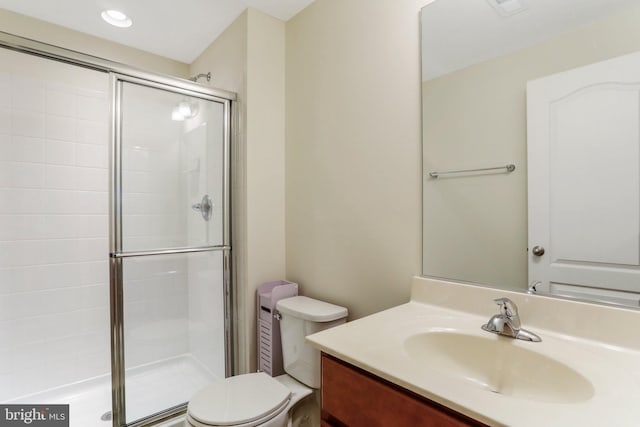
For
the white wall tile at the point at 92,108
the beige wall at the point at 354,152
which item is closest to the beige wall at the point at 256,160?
the beige wall at the point at 354,152

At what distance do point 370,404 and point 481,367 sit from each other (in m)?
0.38

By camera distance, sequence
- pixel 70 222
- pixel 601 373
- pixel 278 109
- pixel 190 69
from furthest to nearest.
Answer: pixel 190 69
pixel 70 222
pixel 278 109
pixel 601 373

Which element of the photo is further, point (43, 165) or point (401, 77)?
point (43, 165)

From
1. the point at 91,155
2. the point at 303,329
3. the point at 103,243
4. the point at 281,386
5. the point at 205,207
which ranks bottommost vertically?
the point at 281,386

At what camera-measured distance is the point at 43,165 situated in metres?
2.04

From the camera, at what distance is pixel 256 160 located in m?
1.87

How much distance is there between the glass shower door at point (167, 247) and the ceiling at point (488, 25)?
121 cm

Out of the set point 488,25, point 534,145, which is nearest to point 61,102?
point 488,25

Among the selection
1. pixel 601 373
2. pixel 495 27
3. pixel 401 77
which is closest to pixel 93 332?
pixel 401 77

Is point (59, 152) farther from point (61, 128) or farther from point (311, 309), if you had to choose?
point (311, 309)

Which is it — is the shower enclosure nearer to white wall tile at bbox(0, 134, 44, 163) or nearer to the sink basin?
white wall tile at bbox(0, 134, 44, 163)

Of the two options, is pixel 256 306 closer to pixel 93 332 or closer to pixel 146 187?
pixel 146 187

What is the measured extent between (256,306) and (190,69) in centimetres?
192

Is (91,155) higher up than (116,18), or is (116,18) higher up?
(116,18)
